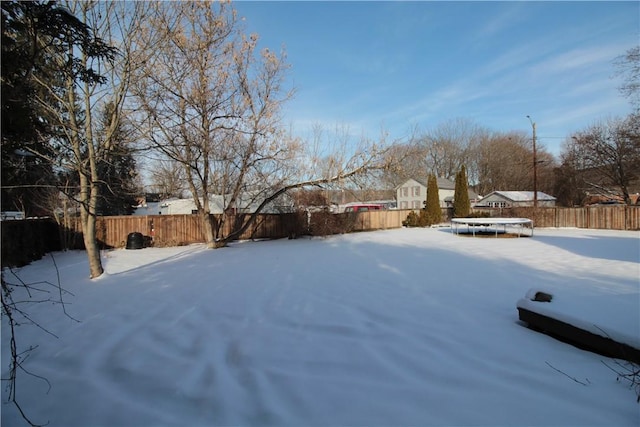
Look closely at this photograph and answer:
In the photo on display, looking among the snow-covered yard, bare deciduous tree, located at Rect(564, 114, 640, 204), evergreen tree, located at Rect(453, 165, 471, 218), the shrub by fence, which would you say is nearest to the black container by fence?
the shrub by fence

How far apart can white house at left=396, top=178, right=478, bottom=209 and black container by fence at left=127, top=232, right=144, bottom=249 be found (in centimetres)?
3364

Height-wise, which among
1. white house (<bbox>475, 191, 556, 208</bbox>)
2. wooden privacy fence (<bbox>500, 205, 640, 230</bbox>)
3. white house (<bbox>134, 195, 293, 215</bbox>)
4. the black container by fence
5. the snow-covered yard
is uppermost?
white house (<bbox>475, 191, 556, 208</bbox>)

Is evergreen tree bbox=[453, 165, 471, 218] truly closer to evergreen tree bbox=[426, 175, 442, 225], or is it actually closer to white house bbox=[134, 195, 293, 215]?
evergreen tree bbox=[426, 175, 442, 225]

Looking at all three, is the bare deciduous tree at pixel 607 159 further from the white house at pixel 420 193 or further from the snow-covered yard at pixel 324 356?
the snow-covered yard at pixel 324 356

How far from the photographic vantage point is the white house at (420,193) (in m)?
41.1

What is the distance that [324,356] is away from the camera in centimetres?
311

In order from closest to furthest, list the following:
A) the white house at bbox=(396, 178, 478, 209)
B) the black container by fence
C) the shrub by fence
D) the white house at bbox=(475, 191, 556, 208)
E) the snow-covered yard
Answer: the snow-covered yard < the shrub by fence < the black container by fence < the white house at bbox=(475, 191, 556, 208) < the white house at bbox=(396, 178, 478, 209)

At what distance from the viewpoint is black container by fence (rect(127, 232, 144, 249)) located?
13.2 metres

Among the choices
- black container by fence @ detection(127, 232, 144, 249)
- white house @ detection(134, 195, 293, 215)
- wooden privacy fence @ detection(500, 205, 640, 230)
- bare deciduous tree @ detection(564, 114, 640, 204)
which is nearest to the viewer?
black container by fence @ detection(127, 232, 144, 249)

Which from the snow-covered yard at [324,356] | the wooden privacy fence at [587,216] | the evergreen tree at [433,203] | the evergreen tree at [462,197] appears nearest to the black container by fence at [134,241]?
the snow-covered yard at [324,356]

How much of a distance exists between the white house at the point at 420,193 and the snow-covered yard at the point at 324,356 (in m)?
36.2

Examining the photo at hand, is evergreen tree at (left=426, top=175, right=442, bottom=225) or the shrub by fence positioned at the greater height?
evergreen tree at (left=426, top=175, right=442, bottom=225)

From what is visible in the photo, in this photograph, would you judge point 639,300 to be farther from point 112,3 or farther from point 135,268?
point 112,3

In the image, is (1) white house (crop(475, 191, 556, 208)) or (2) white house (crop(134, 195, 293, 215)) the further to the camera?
(1) white house (crop(475, 191, 556, 208))
